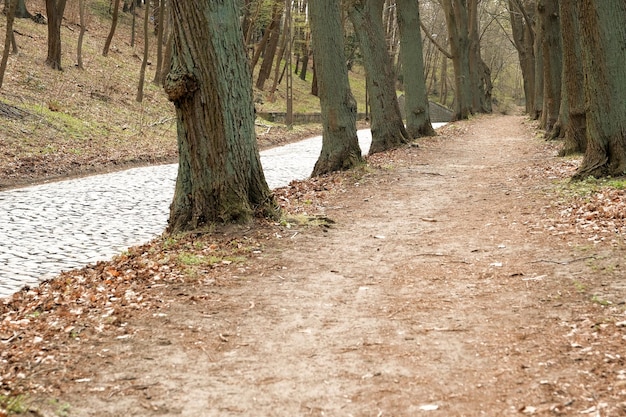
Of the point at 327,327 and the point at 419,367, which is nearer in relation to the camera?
the point at 419,367

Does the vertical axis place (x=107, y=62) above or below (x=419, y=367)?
above

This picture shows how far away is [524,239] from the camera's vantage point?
8.47 metres

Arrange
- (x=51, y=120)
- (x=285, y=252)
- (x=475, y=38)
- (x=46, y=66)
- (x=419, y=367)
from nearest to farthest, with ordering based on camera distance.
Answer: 1. (x=419, y=367)
2. (x=285, y=252)
3. (x=51, y=120)
4. (x=46, y=66)
5. (x=475, y=38)

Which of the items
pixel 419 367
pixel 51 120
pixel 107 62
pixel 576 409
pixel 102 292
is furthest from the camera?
pixel 107 62

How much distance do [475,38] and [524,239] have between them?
116 ft

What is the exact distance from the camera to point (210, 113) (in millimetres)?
8664

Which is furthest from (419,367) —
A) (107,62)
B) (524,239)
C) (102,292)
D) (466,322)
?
(107,62)

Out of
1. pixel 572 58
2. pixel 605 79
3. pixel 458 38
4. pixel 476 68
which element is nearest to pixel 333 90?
pixel 572 58

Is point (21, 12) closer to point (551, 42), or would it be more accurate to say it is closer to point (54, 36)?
point (54, 36)

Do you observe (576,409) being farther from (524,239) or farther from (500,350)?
(524,239)

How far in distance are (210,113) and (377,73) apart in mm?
11242

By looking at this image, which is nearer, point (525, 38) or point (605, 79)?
point (605, 79)

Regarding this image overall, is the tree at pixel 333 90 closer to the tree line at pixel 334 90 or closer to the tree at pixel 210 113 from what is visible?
the tree line at pixel 334 90

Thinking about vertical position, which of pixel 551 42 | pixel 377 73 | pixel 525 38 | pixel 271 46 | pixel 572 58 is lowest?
pixel 377 73
